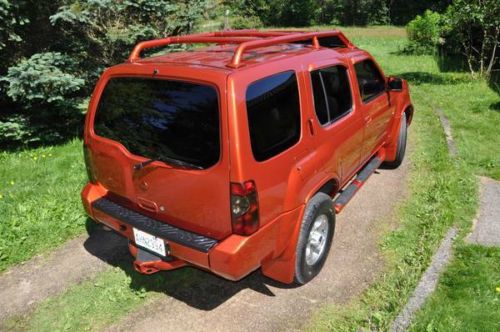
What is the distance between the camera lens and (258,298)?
3.73m

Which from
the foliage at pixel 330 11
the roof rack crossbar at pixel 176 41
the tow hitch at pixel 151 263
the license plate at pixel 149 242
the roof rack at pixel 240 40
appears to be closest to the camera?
the roof rack at pixel 240 40

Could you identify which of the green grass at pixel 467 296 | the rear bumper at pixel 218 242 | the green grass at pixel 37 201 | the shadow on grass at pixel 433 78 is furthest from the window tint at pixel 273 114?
the shadow on grass at pixel 433 78

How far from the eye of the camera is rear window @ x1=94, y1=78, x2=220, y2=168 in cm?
292

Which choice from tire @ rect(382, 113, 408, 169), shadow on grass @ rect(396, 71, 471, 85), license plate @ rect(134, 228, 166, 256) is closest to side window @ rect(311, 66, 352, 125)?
license plate @ rect(134, 228, 166, 256)

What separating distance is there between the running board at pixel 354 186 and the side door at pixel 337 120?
20 cm

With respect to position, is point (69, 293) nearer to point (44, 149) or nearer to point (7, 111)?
point (44, 149)

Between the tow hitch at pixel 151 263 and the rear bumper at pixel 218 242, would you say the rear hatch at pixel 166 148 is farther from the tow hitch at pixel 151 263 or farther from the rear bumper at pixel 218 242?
the tow hitch at pixel 151 263

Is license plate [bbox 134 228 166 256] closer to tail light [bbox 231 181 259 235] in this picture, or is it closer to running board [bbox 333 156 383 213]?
tail light [bbox 231 181 259 235]

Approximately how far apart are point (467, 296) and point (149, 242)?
2.61m

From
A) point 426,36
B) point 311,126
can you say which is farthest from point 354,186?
point 426,36

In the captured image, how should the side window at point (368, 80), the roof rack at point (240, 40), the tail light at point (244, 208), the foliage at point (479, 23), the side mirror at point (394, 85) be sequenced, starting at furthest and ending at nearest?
the foliage at point (479, 23), the side mirror at point (394, 85), the side window at point (368, 80), the roof rack at point (240, 40), the tail light at point (244, 208)

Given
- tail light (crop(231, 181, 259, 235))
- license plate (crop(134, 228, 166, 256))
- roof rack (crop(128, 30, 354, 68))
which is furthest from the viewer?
license plate (crop(134, 228, 166, 256))

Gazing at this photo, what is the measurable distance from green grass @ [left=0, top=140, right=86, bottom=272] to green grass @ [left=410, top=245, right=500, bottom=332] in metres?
3.61

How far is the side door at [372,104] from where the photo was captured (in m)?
4.77
